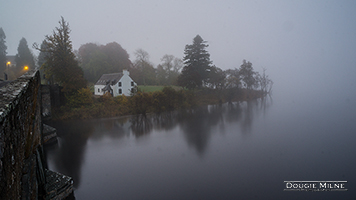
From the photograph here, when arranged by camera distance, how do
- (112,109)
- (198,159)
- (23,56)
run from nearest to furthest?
(198,159) → (112,109) → (23,56)

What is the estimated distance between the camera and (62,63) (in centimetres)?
1978

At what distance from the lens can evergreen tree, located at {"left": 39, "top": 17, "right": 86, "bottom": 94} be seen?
64.8 ft

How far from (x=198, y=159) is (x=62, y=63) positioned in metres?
17.6

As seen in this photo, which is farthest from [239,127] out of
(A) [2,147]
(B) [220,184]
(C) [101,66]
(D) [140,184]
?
(C) [101,66]

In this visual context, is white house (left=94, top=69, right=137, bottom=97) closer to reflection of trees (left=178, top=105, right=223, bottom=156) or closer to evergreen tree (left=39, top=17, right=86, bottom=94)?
evergreen tree (left=39, top=17, right=86, bottom=94)

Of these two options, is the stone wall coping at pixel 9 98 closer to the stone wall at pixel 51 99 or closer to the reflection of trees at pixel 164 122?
the reflection of trees at pixel 164 122

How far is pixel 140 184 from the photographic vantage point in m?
7.33

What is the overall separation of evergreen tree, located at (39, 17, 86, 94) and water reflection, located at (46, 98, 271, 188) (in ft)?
17.4

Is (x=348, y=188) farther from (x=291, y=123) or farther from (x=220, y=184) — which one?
(x=291, y=123)

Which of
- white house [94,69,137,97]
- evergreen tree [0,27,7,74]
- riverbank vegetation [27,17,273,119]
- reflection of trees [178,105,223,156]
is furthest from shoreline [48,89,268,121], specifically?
evergreen tree [0,27,7,74]

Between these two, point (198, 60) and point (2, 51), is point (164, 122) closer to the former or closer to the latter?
point (198, 60)

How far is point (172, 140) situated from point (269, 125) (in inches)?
407

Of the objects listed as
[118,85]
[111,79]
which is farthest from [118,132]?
[111,79]

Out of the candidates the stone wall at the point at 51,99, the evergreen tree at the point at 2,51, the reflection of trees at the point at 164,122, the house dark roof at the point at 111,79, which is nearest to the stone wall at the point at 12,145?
the reflection of trees at the point at 164,122
